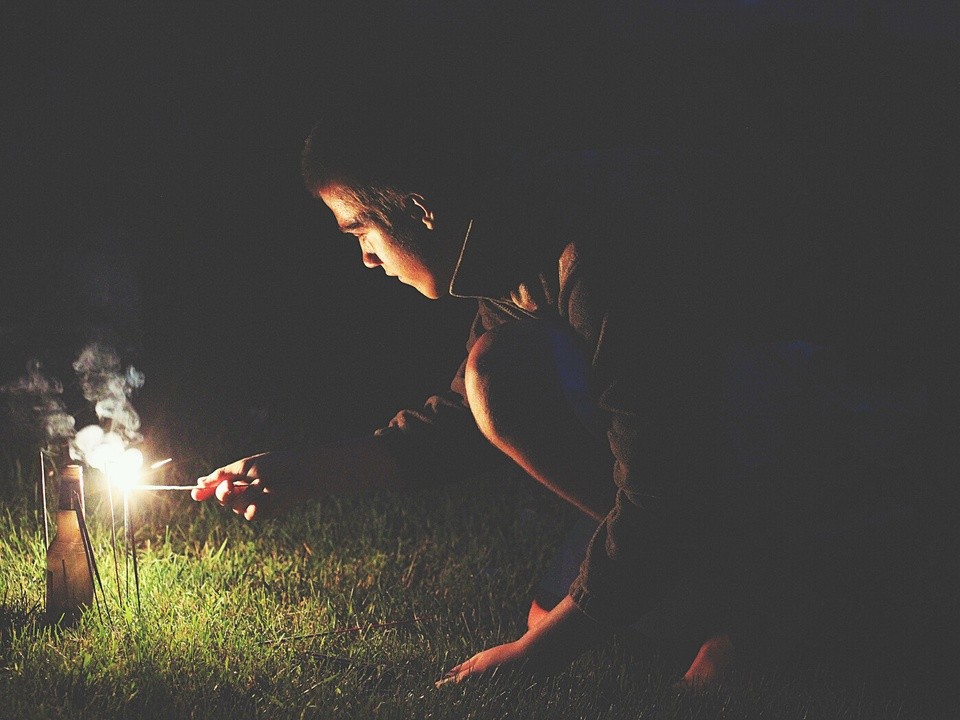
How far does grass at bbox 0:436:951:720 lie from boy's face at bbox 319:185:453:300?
82 cm

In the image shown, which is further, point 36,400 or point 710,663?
point 36,400

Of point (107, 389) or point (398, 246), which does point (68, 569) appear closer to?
point (107, 389)

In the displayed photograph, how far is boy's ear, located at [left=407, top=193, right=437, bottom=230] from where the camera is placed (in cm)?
243

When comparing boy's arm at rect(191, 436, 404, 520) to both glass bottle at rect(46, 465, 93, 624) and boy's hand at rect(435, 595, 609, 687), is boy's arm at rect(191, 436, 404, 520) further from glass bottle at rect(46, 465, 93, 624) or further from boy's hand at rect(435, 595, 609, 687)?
boy's hand at rect(435, 595, 609, 687)

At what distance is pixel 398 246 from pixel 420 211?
0.34ft

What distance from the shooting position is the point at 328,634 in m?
2.71

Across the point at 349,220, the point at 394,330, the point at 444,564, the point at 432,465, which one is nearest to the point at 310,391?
the point at 394,330

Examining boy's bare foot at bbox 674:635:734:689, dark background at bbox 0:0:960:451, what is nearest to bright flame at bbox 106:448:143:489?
boy's bare foot at bbox 674:635:734:689

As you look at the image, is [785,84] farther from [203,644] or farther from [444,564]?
[203,644]

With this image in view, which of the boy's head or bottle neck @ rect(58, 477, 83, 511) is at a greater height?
the boy's head

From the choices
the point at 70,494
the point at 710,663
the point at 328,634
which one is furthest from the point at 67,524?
the point at 710,663

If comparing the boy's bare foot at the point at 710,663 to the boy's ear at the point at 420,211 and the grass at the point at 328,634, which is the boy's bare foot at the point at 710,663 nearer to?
the grass at the point at 328,634

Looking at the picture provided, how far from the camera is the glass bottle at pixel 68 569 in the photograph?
251cm

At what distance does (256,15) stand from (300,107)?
377mm
